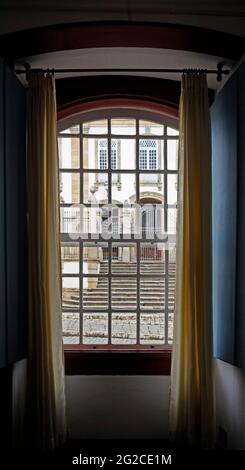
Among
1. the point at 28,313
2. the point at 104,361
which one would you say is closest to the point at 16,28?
the point at 28,313

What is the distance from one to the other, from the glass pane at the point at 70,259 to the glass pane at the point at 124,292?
0.33 metres

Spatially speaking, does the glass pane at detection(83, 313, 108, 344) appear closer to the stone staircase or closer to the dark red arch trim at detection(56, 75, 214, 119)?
the stone staircase

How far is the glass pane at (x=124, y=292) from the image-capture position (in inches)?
93.6

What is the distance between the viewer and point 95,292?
2.39 meters

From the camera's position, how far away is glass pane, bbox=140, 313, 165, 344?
2.37 m

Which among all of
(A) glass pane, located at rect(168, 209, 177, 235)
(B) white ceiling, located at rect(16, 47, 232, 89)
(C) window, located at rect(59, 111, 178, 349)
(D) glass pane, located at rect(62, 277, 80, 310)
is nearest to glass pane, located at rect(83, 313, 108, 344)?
(C) window, located at rect(59, 111, 178, 349)

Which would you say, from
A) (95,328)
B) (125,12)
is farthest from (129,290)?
(125,12)

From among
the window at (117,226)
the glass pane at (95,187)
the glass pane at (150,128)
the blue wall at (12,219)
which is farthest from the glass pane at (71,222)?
the glass pane at (150,128)

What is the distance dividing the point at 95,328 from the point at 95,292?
288mm

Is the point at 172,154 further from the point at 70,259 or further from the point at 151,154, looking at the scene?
the point at 70,259

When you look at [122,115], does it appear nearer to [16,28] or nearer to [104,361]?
[16,28]

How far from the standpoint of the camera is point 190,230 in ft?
6.34

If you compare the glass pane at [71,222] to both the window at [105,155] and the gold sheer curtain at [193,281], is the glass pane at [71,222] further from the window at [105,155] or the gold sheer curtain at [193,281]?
the gold sheer curtain at [193,281]
